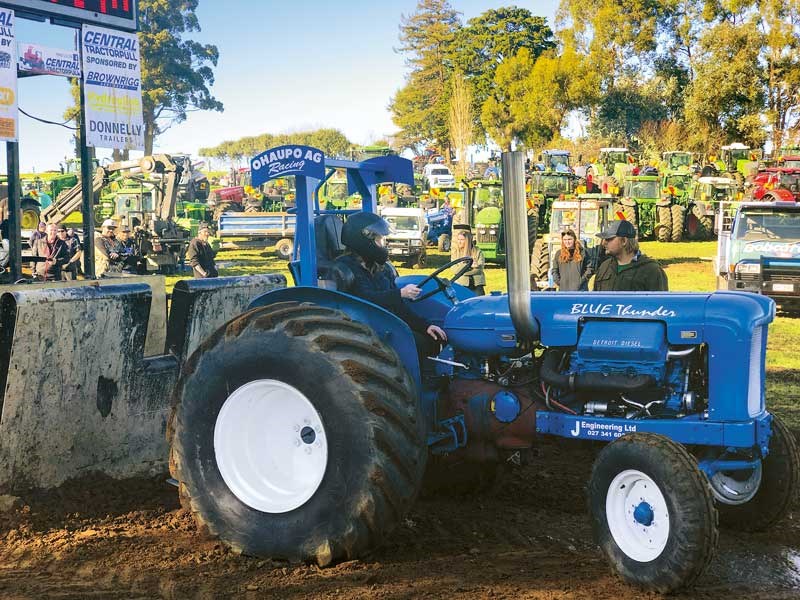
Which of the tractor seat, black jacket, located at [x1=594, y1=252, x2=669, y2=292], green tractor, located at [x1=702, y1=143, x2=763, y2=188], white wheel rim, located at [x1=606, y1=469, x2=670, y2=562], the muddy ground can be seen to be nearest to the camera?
white wheel rim, located at [x1=606, y1=469, x2=670, y2=562]

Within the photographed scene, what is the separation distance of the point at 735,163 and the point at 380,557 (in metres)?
37.4

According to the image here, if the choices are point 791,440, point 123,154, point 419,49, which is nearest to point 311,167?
point 791,440

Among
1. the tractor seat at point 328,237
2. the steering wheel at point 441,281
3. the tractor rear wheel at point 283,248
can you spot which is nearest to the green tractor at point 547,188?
the tractor rear wheel at point 283,248

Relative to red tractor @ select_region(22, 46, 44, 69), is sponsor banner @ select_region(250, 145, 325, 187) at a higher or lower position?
lower

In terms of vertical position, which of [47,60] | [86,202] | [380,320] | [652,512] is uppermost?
[47,60]

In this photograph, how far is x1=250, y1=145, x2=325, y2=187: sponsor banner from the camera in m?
4.79

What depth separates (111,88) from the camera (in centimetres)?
889

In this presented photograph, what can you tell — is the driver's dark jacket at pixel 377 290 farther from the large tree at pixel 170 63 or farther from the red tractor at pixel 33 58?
the large tree at pixel 170 63

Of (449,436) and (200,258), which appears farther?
(200,258)

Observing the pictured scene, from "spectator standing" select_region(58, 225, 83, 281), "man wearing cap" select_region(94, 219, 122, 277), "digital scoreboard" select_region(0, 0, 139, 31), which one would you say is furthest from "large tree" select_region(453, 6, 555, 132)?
"digital scoreboard" select_region(0, 0, 139, 31)

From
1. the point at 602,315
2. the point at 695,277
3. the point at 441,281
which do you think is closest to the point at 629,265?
the point at 441,281

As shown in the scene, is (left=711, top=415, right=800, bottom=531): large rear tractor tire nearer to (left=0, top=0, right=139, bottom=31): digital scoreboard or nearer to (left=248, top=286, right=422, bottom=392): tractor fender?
(left=248, top=286, right=422, bottom=392): tractor fender

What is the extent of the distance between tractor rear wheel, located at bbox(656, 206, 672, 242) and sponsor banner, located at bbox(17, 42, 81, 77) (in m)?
21.6

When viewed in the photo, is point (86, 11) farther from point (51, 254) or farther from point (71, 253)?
point (71, 253)
